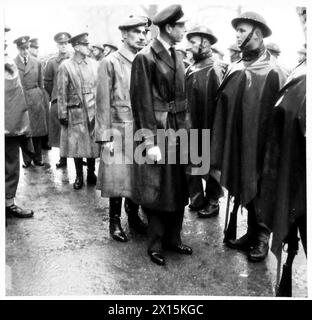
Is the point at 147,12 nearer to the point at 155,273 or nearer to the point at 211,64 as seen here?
the point at 211,64

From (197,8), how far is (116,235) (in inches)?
90.6

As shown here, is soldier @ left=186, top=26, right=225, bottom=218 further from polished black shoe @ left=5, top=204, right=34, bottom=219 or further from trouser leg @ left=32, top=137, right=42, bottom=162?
trouser leg @ left=32, top=137, right=42, bottom=162

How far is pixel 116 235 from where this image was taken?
4.28 metres

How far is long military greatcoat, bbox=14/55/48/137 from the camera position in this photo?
23.6ft

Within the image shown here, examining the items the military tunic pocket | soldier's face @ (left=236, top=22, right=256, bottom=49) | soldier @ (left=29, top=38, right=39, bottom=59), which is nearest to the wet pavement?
the military tunic pocket

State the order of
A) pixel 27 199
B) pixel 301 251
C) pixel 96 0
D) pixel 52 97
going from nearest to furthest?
1. pixel 96 0
2. pixel 301 251
3. pixel 27 199
4. pixel 52 97

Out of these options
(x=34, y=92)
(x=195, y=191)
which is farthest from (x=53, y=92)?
(x=195, y=191)

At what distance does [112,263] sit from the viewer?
3.81 meters

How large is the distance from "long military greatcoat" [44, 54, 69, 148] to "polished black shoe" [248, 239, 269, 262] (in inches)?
169

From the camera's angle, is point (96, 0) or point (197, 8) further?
point (197, 8)

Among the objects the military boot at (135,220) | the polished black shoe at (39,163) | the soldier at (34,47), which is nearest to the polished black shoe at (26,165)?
the polished black shoe at (39,163)

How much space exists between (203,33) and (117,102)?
148 cm

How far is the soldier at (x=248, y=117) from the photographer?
11.7 ft

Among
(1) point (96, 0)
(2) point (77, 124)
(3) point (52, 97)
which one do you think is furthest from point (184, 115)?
(3) point (52, 97)
